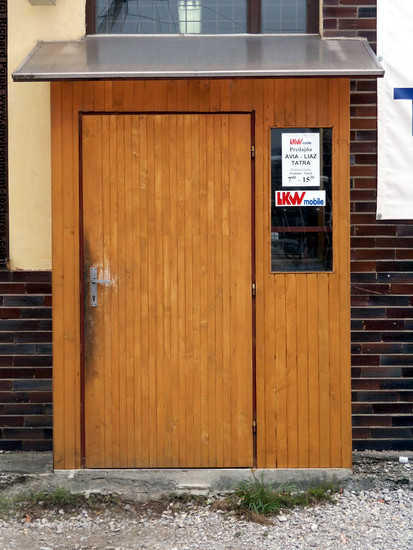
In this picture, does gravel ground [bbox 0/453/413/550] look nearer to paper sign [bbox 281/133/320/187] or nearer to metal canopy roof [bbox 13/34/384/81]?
paper sign [bbox 281/133/320/187]

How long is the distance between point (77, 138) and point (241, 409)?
213 cm

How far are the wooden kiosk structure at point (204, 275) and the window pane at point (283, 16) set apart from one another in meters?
0.66

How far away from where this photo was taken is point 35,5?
5.36 metres

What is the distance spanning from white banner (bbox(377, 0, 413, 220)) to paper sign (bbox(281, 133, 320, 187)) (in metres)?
0.73

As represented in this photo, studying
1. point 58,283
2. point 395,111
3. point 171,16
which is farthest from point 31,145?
point 395,111

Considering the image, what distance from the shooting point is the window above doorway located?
546 cm

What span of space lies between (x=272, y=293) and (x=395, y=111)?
67.6 inches

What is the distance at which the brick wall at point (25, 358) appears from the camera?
5.44m

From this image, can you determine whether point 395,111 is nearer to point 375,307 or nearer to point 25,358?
point 375,307

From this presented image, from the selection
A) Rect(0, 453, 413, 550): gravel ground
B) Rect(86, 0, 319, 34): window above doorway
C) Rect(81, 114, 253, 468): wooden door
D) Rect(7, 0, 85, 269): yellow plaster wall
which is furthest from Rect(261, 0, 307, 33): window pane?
Rect(0, 453, 413, 550): gravel ground

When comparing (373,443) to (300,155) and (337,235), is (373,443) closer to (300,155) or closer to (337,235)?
(337,235)

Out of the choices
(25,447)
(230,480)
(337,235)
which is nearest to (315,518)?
(230,480)

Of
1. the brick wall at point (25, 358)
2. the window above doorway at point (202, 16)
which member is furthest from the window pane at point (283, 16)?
the brick wall at point (25, 358)

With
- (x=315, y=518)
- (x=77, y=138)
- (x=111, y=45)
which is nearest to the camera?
(x=315, y=518)
